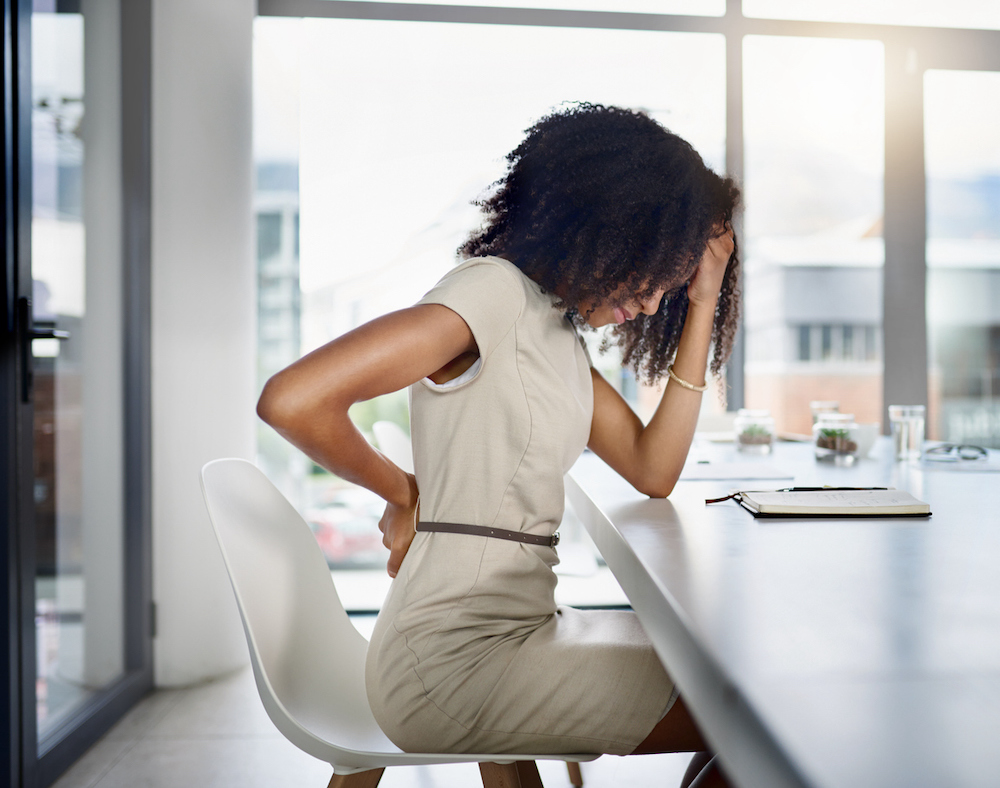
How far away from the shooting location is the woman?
2.73 feet

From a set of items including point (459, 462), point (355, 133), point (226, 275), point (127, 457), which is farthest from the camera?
point (355, 133)

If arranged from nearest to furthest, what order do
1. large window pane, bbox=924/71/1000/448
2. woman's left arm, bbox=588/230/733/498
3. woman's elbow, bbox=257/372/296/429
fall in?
woman's elbow, bbox=257/372/296/429, woman's left arm, bbox=588/230/733/498, large window pane, bbox=924/71/1000/448

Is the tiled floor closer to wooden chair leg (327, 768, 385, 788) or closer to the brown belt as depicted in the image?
wooden chair leg (327, 768, 385, 788)

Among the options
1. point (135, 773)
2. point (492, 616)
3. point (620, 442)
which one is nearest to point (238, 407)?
point (135, 773)

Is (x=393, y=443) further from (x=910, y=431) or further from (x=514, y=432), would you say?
(x=910, y=431)

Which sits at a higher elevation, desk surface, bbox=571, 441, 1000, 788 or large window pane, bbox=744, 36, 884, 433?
large window pane, bbox=744, 36, 884, 433

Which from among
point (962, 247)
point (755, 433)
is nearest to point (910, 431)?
point (755, 433)

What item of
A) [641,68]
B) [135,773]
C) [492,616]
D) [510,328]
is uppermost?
[641,68]

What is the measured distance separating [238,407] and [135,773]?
1.10 m

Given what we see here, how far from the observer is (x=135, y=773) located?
5.73 feet

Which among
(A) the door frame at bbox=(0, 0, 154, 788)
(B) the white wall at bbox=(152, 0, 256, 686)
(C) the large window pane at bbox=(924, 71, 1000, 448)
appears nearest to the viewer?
(A) the door frame at bbox=(0, 0, 154, 788)

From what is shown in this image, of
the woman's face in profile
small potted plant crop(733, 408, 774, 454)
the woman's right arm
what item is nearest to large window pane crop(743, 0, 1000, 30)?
small potted plant crop(733, 408, 774, 454)

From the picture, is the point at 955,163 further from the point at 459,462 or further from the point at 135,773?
the point at 135,773

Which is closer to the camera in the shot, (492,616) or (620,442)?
(492,616)
